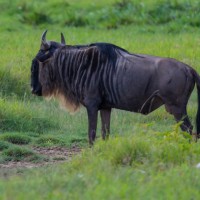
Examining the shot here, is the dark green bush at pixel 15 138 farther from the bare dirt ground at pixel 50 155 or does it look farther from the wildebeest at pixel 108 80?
the wildebeest at pixel 108 80

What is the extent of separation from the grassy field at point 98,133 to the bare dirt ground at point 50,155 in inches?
3.0

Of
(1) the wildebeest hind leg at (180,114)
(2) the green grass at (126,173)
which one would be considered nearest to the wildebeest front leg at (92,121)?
(1) the wildebeest hind leg at (180,114)

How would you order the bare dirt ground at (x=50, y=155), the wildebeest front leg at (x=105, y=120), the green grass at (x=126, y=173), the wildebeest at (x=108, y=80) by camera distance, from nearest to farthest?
the green grass at (x=126, y=173), the bare dirt ground at (x=50, y=155), the wildebeest at (x=108, y=80), the wildebeest front leg at (x=105, y=120)

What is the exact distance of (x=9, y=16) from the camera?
1972cm

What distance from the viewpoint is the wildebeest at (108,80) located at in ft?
31.6

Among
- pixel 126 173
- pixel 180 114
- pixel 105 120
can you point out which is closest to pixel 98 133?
pixel 105 120

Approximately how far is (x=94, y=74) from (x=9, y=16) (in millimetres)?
9935

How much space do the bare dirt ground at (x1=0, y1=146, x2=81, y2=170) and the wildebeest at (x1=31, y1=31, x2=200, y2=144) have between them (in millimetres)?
340

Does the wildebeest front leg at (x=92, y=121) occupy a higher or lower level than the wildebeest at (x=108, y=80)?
lower

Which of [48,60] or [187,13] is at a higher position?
[48,60]

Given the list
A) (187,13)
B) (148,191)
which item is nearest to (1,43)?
(187,13)

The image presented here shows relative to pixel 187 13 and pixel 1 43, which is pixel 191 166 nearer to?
pixel 1 43

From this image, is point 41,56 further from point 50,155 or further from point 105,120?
point 50,155

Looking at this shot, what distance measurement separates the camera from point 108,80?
10.0 m
